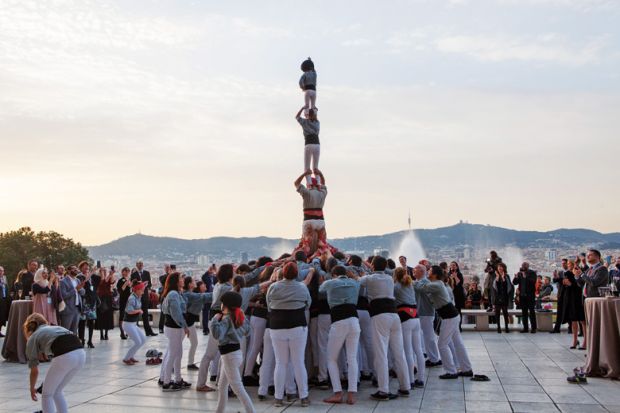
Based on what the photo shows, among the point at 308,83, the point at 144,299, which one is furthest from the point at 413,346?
the point at 144,299

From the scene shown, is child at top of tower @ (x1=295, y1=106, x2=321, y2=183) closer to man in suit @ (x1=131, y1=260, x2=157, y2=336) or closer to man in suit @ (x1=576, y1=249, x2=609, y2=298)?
man in suit @ (x1=576, y1=249, x2=609, y2=298)

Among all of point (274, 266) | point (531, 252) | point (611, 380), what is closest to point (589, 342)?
point (611, 380)

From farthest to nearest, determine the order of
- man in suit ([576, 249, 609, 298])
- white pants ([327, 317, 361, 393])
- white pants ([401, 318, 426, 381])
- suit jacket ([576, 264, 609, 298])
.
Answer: suit jacket ([576, 264, 609, 298]) → man in suit ([576, 249, 609, 298]) → white pants ([401, 318, 426, 381]) → white pants ([327, 317, 361, 393])

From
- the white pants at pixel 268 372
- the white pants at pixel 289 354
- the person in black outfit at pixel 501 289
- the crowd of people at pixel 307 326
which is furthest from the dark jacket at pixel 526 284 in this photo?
the white pants at pixel 289 354

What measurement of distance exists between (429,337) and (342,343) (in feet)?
12.4

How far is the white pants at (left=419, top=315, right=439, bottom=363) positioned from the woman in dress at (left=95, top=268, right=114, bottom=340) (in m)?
9.51

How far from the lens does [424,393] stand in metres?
9.16

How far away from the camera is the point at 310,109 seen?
14234 mm

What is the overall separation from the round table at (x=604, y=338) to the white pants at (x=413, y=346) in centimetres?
300

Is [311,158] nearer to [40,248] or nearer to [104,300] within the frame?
[104,300]

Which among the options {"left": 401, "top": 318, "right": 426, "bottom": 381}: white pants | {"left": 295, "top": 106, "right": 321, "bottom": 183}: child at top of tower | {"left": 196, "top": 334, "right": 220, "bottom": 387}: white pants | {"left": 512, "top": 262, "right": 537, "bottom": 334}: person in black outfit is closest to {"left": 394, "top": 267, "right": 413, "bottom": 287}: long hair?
{"left": 401, "top": 318, "right": 426, "bottom": 381}: white pants

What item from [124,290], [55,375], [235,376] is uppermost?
[124,290]

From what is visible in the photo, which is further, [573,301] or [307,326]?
[573,301]

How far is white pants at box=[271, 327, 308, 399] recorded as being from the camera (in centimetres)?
822
